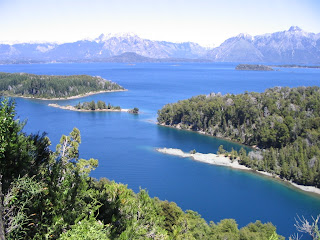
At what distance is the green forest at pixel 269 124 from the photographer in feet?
103

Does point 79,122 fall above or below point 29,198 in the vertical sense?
below

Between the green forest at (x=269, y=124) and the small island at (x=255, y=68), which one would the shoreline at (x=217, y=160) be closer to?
the green forest at (x=269, y=124)

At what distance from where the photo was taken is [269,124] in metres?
→ 41.2

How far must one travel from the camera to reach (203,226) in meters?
15.8

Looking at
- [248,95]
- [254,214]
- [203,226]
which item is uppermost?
[248,95]

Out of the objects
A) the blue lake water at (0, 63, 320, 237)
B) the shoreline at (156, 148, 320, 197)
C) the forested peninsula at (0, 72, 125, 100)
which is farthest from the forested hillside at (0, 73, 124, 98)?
the shoreline at (156, 148, 320, 197)

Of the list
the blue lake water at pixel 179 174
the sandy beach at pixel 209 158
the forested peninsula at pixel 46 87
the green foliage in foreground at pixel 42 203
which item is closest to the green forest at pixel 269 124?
the sandy beach at pixel 209 158

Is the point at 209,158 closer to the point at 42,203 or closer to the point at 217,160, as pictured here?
the point at 217,160

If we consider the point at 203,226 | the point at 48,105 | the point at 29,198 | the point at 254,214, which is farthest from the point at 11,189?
the point at 48,105

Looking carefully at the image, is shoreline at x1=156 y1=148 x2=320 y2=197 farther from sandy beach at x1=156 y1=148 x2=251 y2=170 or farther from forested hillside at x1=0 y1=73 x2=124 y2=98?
forested hillside at x1=0 y1=73 x2=124 y2=98

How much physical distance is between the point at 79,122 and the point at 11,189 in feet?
153

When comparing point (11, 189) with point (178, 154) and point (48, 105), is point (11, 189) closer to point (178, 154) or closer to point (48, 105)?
point (178, 154)

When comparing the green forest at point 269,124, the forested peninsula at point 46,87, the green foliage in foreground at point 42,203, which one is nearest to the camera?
the green foliage in foreground at point 42,203

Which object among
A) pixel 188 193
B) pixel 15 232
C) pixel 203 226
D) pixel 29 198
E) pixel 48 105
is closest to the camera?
pixel 15 232
